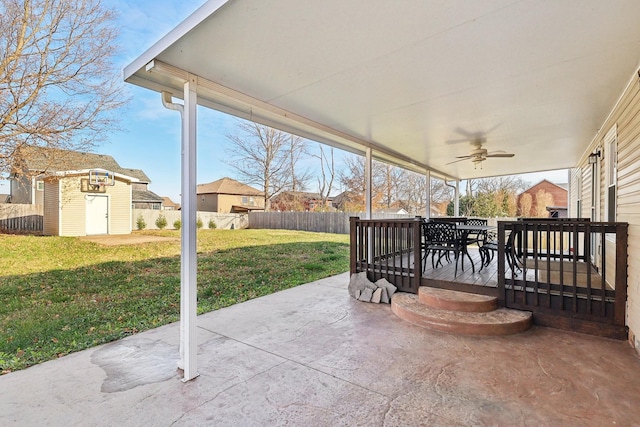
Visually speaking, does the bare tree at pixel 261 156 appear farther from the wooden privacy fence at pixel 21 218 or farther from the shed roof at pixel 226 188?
the wooden privacy fence at pixel 21 218

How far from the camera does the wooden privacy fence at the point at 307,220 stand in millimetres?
16250

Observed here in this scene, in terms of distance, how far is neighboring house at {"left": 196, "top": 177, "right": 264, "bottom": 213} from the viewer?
29739 mm

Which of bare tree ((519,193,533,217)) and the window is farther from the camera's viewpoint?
bare tree ((519,193,533,217))

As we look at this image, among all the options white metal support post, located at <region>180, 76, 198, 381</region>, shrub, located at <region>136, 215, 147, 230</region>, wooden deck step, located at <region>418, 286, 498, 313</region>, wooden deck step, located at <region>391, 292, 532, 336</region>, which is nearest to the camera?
white metal support post, located at <region>180, 76, 198, 381</region>

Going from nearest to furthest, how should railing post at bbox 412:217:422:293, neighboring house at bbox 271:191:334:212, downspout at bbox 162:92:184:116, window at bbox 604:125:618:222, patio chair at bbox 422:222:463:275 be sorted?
downspout at bbox 162:92:184:116 → window at bbox 604:125:618:222 → railing post at bbox 412:217:422:293 → patio chair at bbox 422:222:463:275 → neighboring house at bbox 271:191:334:212

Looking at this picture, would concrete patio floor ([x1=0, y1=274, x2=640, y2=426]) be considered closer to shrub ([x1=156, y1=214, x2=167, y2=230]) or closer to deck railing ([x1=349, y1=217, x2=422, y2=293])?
deck railing ([x1=349, y1=217, x2=422, y2=293])

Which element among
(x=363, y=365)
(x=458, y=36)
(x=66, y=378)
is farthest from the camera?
(x=363, y=365)

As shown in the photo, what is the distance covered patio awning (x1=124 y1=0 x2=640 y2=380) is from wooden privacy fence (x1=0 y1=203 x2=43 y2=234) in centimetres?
1455

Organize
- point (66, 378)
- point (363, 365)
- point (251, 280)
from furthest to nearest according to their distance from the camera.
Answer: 1. point (251, 280)
2. point (363, 365)
3. point (66, 378)

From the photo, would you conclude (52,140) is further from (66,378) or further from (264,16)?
(264,16)

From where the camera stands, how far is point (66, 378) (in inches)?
98.3

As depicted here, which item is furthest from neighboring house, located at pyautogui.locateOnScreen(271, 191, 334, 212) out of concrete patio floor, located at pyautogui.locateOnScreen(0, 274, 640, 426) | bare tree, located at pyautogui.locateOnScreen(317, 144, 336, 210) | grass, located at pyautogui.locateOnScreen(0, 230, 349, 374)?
concrete patio floor, located at pyautogui.locateOnScreen(0, 274, 640, 426)

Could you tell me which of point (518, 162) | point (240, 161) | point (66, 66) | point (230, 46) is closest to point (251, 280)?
point (230, 46)

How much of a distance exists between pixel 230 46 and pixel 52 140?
1036cm
